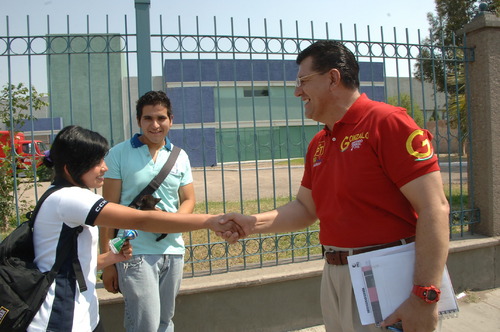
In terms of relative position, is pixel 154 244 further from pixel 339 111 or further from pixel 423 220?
pixel 423 220

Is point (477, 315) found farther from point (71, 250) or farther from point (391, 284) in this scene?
point (71, 250)

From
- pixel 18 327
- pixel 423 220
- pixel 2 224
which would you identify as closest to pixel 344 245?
pixel 423 220

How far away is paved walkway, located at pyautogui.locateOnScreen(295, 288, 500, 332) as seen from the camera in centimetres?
363

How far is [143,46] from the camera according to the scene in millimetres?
3473

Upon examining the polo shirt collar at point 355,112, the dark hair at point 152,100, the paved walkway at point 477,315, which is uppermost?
the dark hair at point 152,100

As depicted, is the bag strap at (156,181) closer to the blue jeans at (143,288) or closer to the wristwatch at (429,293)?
the blue jeans at (143,288)

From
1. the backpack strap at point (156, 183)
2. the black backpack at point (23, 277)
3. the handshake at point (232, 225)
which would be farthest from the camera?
the backpack strap at point (156, 183)

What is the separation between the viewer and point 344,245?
1.78m

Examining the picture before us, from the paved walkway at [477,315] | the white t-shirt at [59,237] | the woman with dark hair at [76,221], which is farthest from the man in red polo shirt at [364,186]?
the paved walkway at [477,315]

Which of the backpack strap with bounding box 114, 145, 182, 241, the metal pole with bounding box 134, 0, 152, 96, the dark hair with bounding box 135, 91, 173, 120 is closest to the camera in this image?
the backpack strap with bounding box 114, 145, 182, 241

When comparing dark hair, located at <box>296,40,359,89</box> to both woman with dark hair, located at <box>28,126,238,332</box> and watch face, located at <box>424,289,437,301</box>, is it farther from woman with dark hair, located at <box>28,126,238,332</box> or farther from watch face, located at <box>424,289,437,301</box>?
woman with dark hair, located at <box>28,126,238,332</box>

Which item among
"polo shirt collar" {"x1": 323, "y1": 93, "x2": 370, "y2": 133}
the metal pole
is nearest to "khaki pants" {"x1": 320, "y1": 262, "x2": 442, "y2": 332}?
"polo shirt collar" {"x1": 323, "y1": 93, "x2": 370, "y2": 133}

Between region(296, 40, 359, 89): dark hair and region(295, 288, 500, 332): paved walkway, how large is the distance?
2.67m

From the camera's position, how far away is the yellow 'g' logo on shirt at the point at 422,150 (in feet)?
5.07
